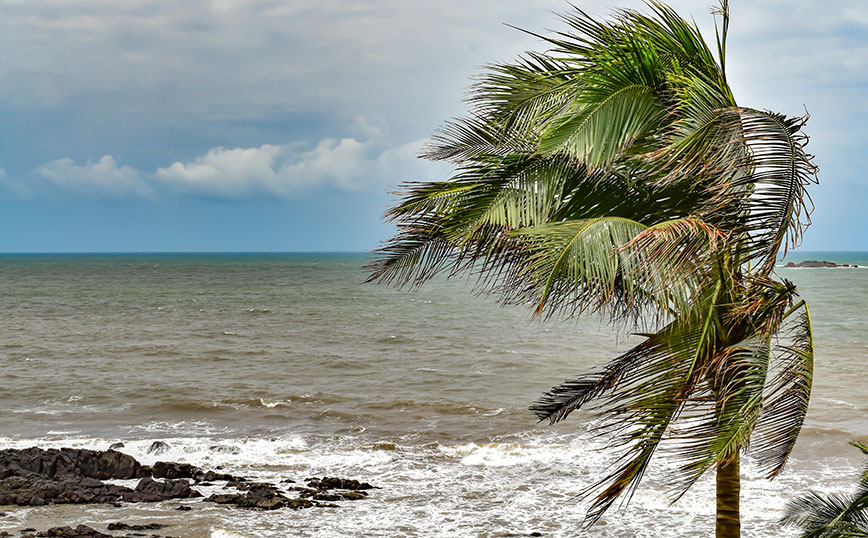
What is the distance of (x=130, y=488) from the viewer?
1259 centimetres

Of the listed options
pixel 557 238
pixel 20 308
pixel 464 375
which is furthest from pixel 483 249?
pixel 20 308

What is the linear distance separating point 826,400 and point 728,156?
19.1 metres

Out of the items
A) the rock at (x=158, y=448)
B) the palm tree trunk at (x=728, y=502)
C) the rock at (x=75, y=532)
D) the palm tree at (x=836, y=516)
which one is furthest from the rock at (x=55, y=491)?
the palm tree at (x=836, y=516)

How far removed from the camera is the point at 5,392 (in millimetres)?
22828

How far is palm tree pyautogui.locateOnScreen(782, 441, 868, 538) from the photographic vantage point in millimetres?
5273

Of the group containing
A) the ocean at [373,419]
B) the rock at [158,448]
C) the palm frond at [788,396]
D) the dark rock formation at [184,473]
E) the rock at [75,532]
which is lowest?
the ocean at [373,419]

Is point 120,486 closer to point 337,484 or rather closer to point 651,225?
point 337,484

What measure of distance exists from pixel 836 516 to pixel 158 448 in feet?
43.4

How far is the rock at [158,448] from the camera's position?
50.4ft

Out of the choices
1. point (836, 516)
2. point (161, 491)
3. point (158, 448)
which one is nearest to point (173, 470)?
point (161, 491)

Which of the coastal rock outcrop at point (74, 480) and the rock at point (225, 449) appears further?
the rock at point (225, 449)

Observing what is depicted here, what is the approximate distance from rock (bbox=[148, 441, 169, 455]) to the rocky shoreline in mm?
1805

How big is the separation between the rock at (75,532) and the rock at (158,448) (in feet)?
16.6

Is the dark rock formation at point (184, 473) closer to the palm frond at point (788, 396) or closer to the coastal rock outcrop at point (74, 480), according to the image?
the coastal rock outcrop at point (74, 480)
